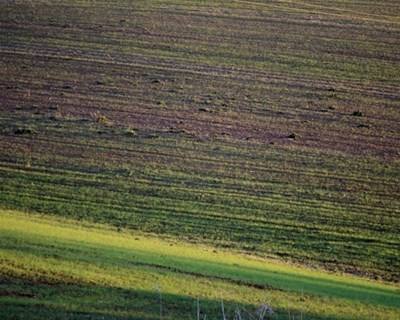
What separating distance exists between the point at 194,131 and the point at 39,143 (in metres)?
6.29

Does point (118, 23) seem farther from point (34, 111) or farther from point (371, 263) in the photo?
point (371, 263)

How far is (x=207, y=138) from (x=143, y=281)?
17398mm

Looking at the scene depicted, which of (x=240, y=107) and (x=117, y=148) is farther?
(x=240, y=107)

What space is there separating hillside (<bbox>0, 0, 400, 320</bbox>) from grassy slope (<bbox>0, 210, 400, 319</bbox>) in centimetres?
10

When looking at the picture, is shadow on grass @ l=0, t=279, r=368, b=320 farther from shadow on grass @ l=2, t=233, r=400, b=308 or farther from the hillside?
shadow on grass @ l=2, t=233, r=400, b=308

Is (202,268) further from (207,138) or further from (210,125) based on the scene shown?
(210,125)

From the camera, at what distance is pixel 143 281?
14.3m

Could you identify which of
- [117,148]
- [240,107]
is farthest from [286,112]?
[117,148]

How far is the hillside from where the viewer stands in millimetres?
20281

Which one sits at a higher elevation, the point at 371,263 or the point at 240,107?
the point at 240,107

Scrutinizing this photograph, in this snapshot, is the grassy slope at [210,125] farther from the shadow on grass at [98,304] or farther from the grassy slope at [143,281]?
the shadow on grass at [98,304]

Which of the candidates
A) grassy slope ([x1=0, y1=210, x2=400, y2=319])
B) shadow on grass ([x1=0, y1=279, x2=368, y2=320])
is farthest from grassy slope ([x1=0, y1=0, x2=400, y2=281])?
shadow on grass ([x1=0, y1=279, x2=368, y2=320])

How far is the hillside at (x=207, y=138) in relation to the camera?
2028 centimetres

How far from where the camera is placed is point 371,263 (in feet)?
66.1
